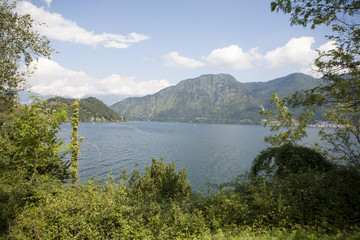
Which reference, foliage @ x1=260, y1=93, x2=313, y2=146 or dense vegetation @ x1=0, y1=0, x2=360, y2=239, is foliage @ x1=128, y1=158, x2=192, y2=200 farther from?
foliage @ x1=260, y1=93, x2=313, y2=146

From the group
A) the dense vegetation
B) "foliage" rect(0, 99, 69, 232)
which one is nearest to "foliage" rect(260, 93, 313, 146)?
the dense vegetation

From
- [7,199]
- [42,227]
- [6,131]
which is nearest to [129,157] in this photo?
[6,131]

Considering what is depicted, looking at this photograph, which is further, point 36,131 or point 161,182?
point 161,182

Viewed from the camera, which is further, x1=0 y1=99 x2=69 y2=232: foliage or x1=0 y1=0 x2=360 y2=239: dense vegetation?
x1=0 y1=99 x2=69 y2=232: foliage

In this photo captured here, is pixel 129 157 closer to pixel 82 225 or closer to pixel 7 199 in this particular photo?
pixel 7 199

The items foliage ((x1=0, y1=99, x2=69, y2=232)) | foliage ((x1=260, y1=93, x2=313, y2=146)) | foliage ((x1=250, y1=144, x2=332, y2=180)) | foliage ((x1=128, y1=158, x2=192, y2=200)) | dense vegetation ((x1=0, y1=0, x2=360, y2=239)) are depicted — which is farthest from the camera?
foliage ((x1=128, y1=158, x2=192, y2=200))

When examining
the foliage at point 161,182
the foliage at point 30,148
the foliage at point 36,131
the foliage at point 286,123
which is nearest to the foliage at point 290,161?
the foliage at point 286,123

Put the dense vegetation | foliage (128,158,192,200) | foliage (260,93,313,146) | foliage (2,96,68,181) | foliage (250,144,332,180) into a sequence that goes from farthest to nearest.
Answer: foliage (128,158,192,200) → foliage (260,93,313,146) → foliage (250,144,332,180) → foliage (2,96,68,181) → the dense vegetation

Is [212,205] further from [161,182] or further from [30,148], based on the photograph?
[161,182]

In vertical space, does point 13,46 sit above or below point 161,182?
above

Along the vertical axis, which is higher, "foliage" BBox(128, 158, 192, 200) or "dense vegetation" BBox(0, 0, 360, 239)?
"dense vegetation" BBox(0, 0, 360, 239)

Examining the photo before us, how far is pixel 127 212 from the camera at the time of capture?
838 cm

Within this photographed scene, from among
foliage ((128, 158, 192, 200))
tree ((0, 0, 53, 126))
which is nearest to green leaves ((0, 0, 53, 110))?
tree ((0, 0, 53, 126))

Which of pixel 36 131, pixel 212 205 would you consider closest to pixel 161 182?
pixel 212 205
